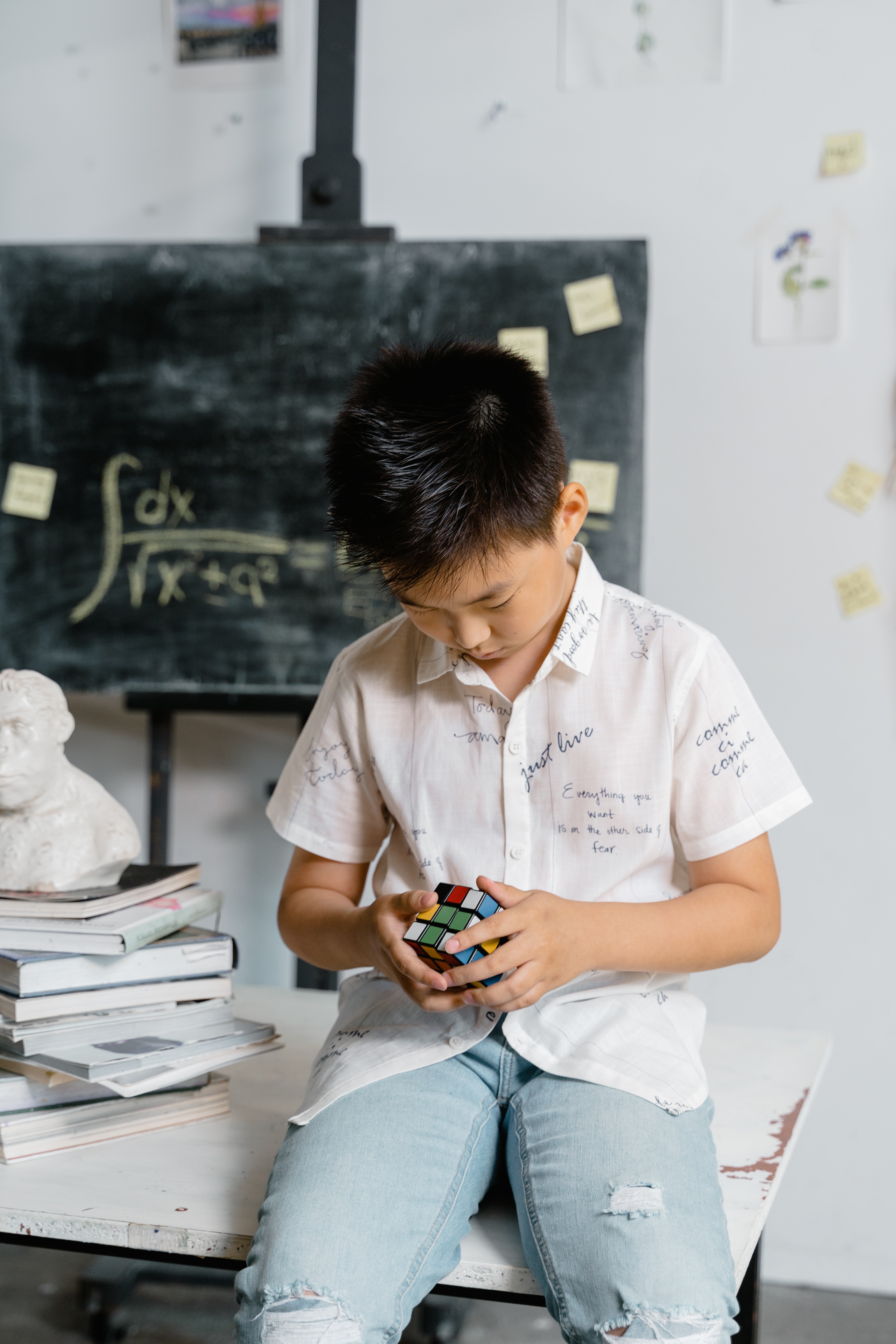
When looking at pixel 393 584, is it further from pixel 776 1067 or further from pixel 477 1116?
pixel 776 1067

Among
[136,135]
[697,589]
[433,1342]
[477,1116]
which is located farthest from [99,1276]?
[136,135]

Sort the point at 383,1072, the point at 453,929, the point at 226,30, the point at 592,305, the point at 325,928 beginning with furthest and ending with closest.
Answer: the point at 226,30 < the point at 592,305 < the point at 325,928 < the point at 383,1072 < the point at 453,929

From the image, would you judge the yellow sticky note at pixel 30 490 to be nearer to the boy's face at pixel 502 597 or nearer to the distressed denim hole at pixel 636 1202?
the boy's face at pixel 502 597

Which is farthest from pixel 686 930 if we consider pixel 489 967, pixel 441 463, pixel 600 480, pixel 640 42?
pixel 640 42

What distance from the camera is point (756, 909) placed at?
991 mm

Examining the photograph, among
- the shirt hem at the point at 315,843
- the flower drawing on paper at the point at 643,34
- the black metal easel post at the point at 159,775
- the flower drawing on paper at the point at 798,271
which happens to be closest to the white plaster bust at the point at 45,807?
the shirt hem at the point at 315,843

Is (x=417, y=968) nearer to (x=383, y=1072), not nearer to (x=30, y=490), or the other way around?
(x=383, y=1072)

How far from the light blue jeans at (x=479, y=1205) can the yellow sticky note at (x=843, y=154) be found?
1564mm

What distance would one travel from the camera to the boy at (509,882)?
0.80m

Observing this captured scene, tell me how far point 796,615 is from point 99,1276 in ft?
4.84

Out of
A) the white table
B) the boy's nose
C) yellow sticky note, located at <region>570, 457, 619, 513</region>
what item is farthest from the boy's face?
yellow sticky note, located at <region>570, 457, 619, 513</region>

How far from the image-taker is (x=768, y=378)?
193 cm

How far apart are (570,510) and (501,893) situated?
1.09ft

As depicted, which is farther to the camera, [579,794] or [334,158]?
[334,158]
